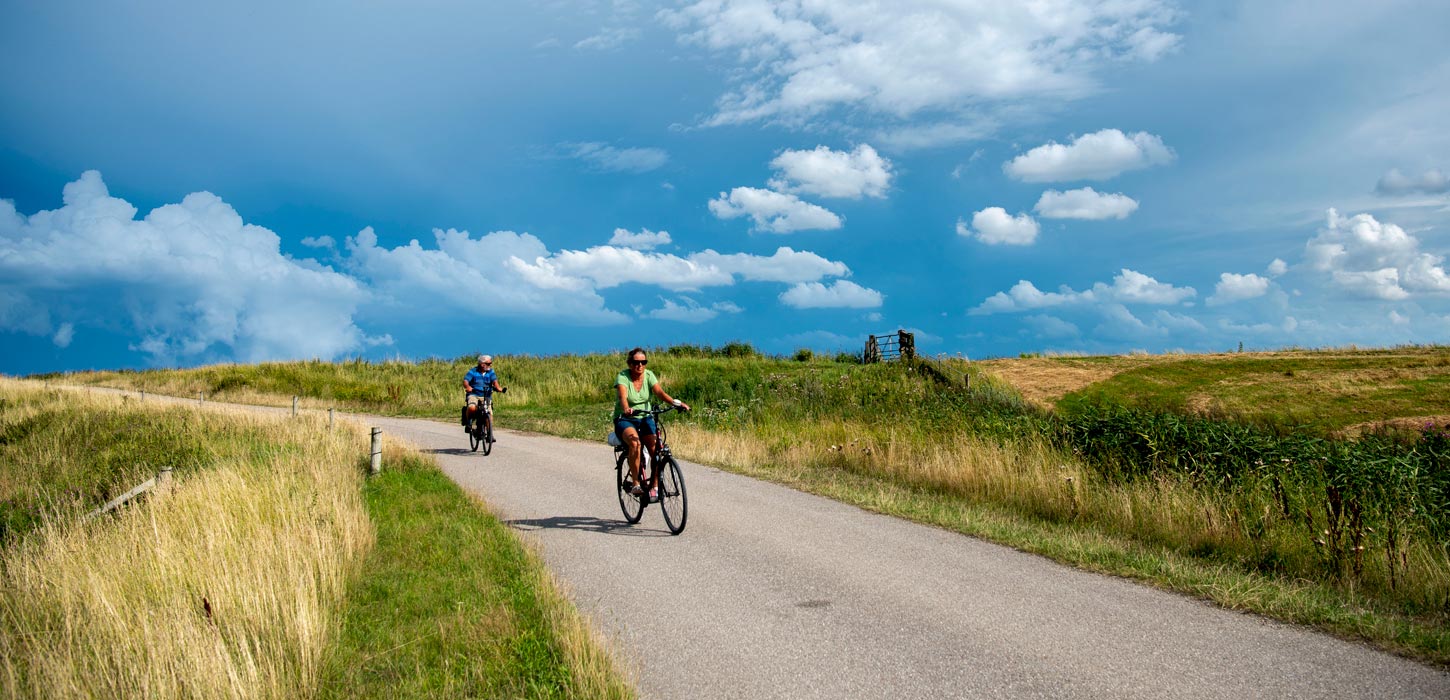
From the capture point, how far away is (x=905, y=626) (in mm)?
5883

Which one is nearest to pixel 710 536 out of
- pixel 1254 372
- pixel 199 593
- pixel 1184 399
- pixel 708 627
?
pixel 708 627

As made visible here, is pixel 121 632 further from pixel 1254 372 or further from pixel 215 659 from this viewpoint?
pixel 1254 372

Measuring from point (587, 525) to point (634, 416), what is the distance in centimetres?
161

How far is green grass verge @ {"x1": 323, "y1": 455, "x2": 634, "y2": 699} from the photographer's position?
4926 mm

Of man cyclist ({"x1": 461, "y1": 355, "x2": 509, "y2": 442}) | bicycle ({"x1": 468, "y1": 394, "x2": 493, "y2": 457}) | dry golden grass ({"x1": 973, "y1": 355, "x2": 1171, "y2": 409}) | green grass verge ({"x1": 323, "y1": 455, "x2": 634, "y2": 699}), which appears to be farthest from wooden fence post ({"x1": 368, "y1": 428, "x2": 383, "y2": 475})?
dry golden grass ({"x1": 973, "y1": 355, "x2": 1171, "y2": 409})

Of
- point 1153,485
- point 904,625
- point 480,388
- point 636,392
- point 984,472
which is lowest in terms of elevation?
point 904,625

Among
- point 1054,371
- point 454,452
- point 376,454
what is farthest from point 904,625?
point 1054,371

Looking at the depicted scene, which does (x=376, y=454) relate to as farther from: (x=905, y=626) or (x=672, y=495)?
(x=905, y=626)

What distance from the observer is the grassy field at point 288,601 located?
5.03 metres

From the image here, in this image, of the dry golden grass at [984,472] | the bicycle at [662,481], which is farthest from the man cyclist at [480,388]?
the bicycle at [662,481]

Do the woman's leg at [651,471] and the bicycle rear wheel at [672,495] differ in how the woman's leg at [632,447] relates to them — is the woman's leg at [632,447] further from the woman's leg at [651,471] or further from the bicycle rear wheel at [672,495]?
the bicycle rear wheel at [672,495]

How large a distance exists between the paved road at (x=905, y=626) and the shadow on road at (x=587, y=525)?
6 cm

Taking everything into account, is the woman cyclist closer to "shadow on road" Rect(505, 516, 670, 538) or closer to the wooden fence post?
"shadow on road" Rect(505, 516, 670, 538)

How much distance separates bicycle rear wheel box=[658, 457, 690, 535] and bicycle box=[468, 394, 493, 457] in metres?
9.57
